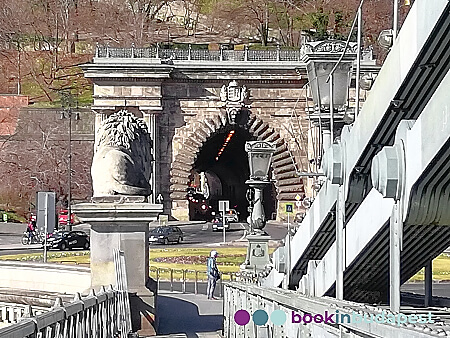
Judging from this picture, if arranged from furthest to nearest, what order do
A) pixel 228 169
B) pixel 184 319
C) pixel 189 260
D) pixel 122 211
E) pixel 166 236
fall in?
pixel 228 169 → pixel 166 236 → pixel 189 260 → pixel 184 319 → pixel 122 211

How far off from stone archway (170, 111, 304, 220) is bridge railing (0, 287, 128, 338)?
140ft

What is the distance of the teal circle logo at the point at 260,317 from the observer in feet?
28.3

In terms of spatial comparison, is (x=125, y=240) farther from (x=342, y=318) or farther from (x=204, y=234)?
(x=204, y=234)

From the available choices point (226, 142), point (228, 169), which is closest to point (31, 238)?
point (226, 142)

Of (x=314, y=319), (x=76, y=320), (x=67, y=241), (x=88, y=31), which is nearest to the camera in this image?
(x=314, y=319)

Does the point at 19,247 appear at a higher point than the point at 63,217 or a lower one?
lower

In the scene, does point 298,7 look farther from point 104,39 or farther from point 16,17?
point 16,17

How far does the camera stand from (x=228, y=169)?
76.5 meters

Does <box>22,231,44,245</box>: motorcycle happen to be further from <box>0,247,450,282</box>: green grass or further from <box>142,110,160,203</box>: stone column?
<box>0,247,450,282</box>: green grass

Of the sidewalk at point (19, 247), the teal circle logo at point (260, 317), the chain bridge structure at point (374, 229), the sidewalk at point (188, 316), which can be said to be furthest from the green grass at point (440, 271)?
the teal circle logo at point (260, 317)

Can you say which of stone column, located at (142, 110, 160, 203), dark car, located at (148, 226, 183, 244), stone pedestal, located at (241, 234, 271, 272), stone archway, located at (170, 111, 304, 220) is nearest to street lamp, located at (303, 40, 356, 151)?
stone pedestal, located at (241, 234, 271, 272)

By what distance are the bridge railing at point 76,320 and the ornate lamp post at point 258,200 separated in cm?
594

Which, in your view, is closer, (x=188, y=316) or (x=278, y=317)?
(x=278, y=317)

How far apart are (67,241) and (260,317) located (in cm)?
3342
